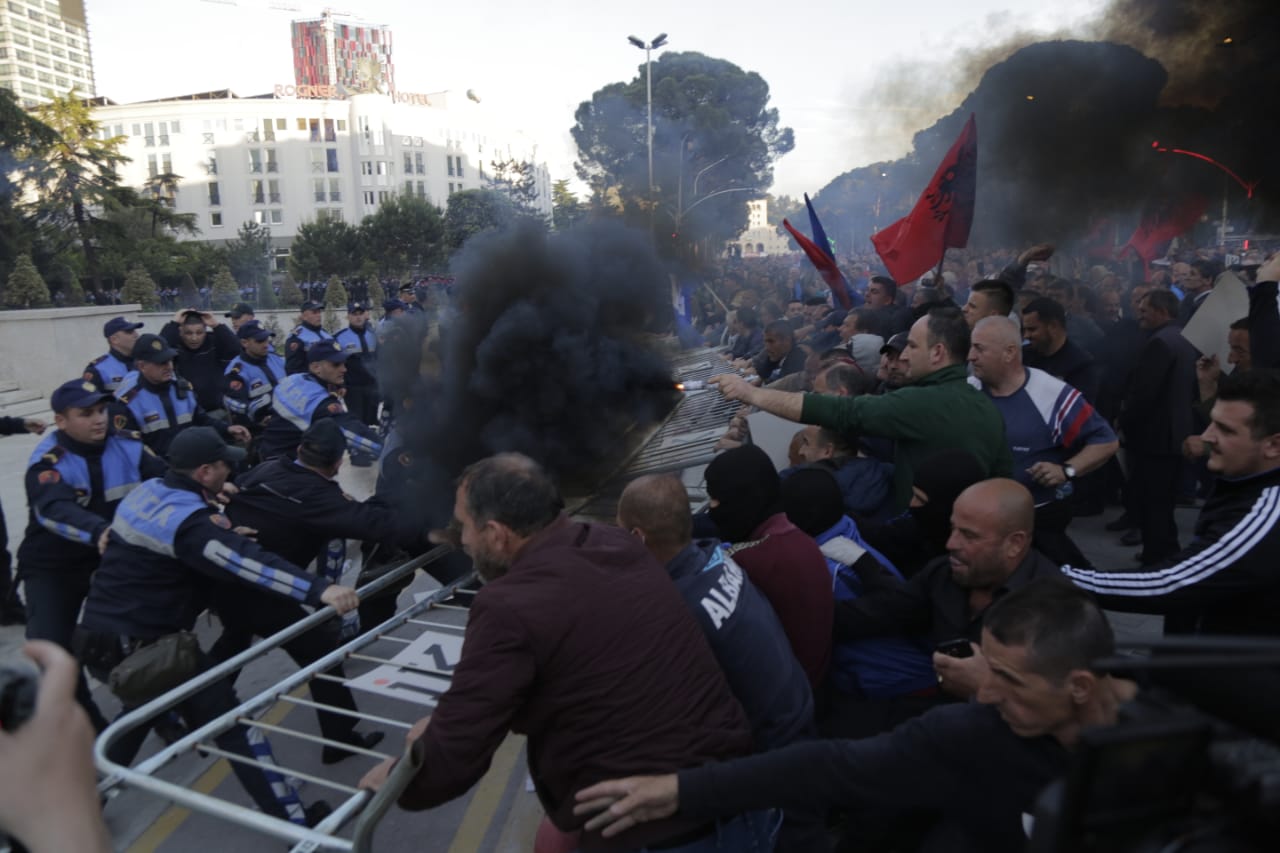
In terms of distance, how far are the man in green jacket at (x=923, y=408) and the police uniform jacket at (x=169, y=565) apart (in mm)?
2021

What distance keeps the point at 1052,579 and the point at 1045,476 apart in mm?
2118

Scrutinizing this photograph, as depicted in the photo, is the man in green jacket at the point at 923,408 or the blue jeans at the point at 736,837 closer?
the blue jeans at the point at 736,837

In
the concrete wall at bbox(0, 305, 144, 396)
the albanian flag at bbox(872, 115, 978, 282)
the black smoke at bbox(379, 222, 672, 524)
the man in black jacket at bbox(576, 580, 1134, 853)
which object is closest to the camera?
the man in black jacket at bbox(576, 580, 1134, 853)

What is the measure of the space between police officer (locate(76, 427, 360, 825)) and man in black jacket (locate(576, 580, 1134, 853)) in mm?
1816

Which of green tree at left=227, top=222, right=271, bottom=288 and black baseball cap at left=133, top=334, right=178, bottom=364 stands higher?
green tree at left=227, top=222, right=271, bottom=288

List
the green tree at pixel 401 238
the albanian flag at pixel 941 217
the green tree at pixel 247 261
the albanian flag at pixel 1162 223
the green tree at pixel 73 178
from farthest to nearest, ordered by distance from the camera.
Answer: the green tree at pixel 247 261 → the green tree at pixel 401 238 → the green tree at pixel 73 178 → the albanian flag at pixel 1162 223 → the albanian flag at pixel 941 217

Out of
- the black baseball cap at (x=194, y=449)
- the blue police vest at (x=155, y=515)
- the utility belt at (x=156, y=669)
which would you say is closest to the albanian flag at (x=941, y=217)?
the black baseball cap at (x=194, y=449)

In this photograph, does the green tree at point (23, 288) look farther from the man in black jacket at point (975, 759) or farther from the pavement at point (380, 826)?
the man in black jacket at point (975, 759)

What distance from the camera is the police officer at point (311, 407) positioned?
667 centimetres

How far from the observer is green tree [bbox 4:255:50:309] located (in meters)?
20.5

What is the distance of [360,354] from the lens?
34.9 ft

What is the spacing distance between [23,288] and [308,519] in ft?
70.7

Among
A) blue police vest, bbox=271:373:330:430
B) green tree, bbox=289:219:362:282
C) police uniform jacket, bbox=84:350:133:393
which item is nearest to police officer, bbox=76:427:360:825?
blue police vest, bbox=271:373:330:430

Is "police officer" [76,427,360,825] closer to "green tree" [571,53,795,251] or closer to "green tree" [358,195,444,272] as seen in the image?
"green tree" [571,53,795,251]
